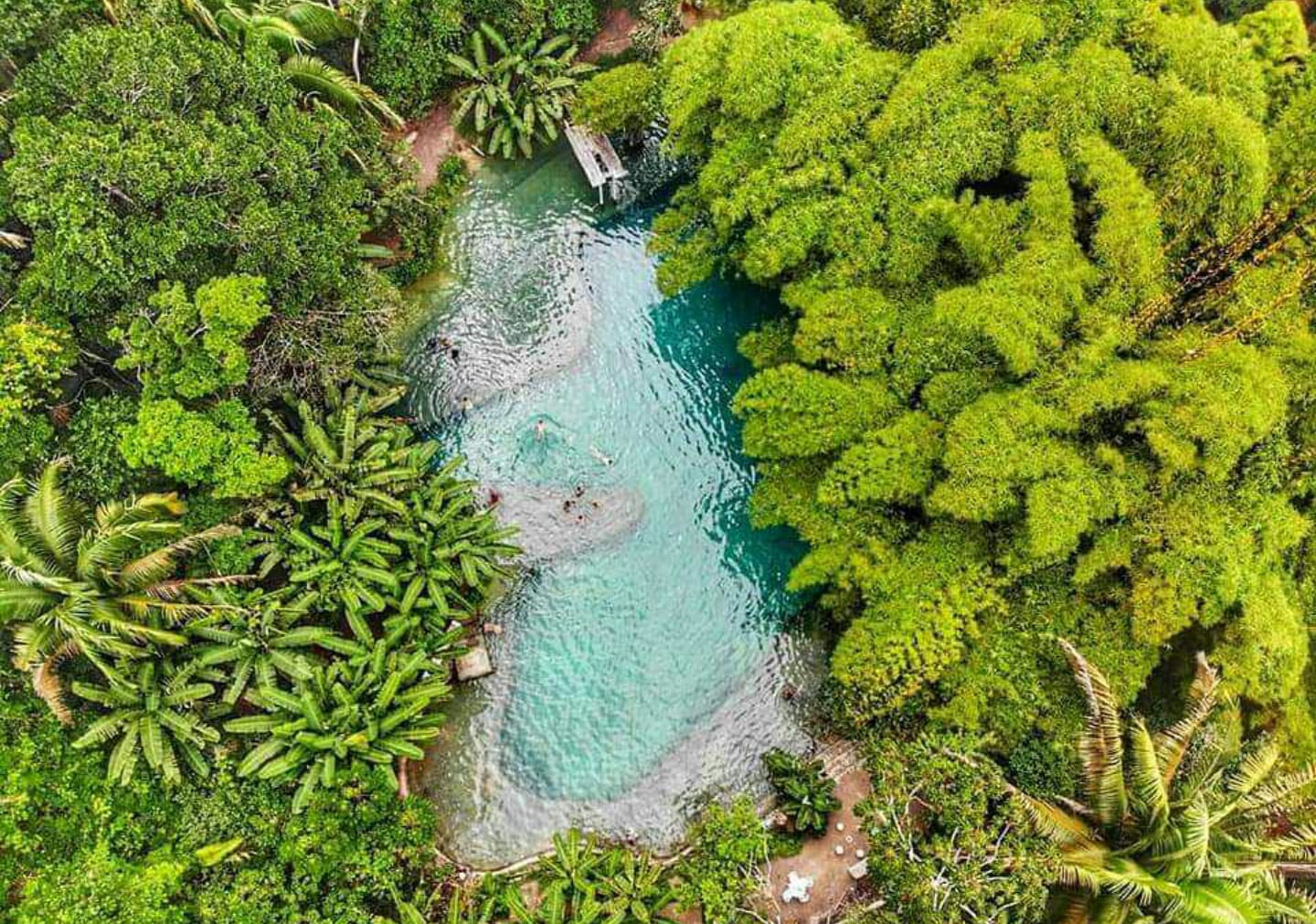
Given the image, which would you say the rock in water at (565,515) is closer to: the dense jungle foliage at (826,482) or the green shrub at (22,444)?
the dense jungle foliage at (826,482)

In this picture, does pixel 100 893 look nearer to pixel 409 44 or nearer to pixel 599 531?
pixel 599 531

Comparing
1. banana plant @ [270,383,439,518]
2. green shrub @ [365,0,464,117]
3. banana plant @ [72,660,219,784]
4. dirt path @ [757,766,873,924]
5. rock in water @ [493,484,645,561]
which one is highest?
green shrub @ [365,0,464,117]

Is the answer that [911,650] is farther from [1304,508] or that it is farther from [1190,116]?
[1190,116]

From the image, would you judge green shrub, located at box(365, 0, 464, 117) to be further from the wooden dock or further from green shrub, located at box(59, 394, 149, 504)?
green shrub, located at box(59, 394, 149, 504)

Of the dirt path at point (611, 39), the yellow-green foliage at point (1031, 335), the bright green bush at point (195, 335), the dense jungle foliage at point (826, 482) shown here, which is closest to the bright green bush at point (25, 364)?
the dense jungle foliage at point (826, 482)

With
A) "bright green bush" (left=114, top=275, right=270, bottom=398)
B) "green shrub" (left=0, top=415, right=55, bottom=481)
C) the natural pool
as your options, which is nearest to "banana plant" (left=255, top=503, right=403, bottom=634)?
the natural pool

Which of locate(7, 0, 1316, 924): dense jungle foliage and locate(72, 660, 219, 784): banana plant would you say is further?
locate(72, 660, 219, 784): banana plant

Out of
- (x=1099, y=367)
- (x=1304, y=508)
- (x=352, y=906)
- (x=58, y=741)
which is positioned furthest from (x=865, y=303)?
(x=58, y=741)

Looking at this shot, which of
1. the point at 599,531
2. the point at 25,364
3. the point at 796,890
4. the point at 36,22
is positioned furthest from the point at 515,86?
the point at 796,890
